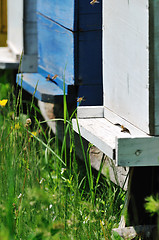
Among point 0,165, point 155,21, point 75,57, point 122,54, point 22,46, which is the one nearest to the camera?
point 155,21

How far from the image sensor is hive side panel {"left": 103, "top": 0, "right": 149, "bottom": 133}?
6.31 ft

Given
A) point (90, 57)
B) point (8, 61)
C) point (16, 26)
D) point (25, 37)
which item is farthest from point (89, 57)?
point (16, 26)

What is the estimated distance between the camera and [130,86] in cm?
208

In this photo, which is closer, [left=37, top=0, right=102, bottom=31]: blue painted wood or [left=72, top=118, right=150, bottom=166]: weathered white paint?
[left=72, top=118, right=150, bottom=166]: weathered white paint

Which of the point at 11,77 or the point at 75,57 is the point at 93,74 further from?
the point at 11,77

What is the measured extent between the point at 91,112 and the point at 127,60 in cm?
49

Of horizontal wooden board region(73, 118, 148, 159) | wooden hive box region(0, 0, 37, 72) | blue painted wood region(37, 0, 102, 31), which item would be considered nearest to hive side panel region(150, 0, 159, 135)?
horizontal wooden board region(73, 118, 148, 159)

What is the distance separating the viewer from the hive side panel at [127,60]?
1.92 meters

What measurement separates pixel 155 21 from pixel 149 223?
1067mm

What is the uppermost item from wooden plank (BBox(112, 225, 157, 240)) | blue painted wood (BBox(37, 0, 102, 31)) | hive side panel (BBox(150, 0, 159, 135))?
blue painted wood (BBox(37, 0, 102, 31))

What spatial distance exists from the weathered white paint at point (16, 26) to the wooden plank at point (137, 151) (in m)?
3.10

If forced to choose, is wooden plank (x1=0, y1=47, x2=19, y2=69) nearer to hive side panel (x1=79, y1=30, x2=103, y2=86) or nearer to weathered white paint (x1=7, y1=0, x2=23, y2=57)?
weathered white paint (x1=7, y1=0, x2=23, y2=57)

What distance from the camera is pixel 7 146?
2.47 metres

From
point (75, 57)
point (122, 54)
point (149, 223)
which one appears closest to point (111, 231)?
point (149, 223)
